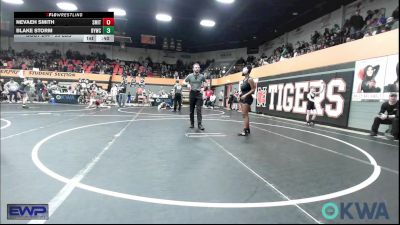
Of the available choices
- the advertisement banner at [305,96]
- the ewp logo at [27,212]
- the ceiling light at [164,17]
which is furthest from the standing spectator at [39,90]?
the ewp logo at [27,212]

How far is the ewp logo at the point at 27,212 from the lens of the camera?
4.64 feet

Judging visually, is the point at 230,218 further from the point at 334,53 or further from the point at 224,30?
the point at 224,30

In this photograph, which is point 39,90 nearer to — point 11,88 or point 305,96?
point 11,88

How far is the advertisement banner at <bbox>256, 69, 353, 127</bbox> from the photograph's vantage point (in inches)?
346

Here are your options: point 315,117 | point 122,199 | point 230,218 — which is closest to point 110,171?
point 122,199

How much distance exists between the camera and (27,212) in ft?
4.74

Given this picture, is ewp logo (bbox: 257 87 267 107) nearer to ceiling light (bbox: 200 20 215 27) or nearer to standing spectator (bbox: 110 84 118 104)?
ceiling light (bbox: 200 20 215 27)

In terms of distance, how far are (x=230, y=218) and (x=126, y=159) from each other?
193 cm
